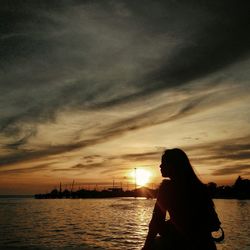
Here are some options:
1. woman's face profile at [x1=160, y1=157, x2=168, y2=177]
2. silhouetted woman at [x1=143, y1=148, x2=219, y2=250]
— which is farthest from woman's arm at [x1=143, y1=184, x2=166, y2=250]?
woman's face profile at [x1=160, y1=157, x2=168, y2=177]

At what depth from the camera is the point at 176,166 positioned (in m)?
3.97

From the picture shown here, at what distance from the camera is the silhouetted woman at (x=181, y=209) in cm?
379

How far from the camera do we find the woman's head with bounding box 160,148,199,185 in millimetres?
3922

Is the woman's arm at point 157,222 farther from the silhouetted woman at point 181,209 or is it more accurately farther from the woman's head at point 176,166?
the woman's head at point 176,166

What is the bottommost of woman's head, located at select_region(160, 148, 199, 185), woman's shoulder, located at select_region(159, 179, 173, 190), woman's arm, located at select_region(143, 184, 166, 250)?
woman's arm, located at select_region(143, 184, 166, 250)

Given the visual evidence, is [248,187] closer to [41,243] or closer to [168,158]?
[41,243]

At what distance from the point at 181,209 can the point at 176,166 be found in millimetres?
533

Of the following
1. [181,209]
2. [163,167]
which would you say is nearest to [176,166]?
[163,167]

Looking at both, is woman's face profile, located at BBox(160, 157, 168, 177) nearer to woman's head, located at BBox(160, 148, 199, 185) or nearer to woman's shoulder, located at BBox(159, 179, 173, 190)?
woman's head, located at BBox(160, 148, 199, 185)

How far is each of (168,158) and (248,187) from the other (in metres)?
198

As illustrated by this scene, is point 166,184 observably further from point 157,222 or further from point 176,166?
point 157,222

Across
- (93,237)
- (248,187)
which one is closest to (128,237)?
(93,237)

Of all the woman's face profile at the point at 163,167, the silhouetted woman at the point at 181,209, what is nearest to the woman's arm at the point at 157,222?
the silhouetted woman at the point at 181,209

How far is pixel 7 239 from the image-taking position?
2945 centimetres
